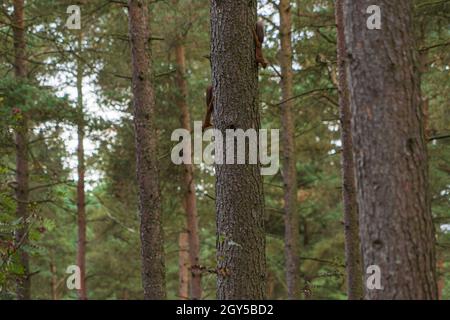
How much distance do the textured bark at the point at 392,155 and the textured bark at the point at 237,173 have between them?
1.50m

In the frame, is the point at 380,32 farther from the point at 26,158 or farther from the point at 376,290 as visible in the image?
the point at 26,158

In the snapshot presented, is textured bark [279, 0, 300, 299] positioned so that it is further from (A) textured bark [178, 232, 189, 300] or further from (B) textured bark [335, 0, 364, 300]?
(A) textured bark [178, 232, 189, 300]

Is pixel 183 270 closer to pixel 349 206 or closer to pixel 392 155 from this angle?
pixel 349 206

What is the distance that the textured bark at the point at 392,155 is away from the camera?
12.0 ft

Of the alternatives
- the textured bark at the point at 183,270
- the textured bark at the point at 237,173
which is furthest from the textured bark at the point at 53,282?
the textured bark at the point at 237,173

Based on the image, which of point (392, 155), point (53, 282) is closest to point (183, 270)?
point (53, 282)

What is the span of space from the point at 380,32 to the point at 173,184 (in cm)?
1225

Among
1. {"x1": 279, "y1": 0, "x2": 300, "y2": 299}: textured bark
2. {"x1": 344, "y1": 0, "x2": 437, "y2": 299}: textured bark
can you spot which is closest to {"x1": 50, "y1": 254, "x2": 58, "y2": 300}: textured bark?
{"x1": 279, "y1": 0, "x2": 300, "y2": 299}: textured bark

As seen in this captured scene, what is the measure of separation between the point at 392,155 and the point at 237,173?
5.89 feet

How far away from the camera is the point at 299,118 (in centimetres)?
1578

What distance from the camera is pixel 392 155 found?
374cm

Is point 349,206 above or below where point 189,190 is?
below
